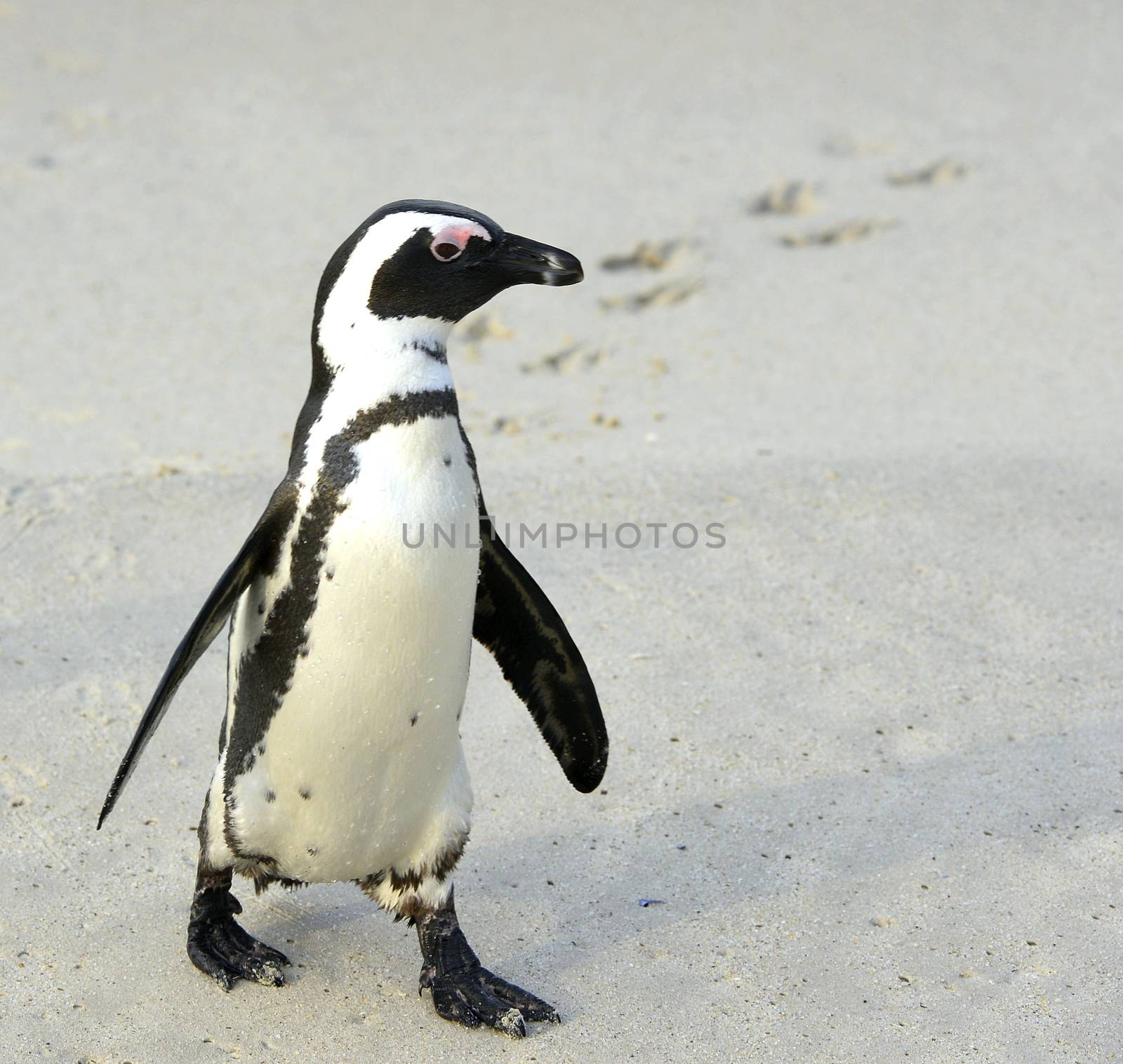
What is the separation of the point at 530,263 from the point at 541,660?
73 centimetres

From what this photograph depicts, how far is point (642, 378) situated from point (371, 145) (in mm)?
2254

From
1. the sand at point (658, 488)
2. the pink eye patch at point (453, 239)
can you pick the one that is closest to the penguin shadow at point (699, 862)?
the sand at point (658, 488)

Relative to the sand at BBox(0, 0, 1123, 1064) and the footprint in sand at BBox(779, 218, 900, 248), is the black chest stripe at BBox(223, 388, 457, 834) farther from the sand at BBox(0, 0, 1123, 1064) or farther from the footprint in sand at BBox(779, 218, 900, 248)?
the footprint in sand at BBox(779, 218, 900, 248)

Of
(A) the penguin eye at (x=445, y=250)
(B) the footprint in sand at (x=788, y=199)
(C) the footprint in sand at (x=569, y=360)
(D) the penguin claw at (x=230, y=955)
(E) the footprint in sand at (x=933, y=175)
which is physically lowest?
(C) the footprint in sand at (x=569, y=360)

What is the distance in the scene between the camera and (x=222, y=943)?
8.29 ft

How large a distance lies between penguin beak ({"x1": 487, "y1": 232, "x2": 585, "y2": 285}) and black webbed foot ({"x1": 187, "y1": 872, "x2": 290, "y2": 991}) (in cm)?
112

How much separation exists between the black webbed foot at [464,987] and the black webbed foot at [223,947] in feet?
0.85

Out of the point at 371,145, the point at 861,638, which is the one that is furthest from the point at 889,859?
the point at 371,145

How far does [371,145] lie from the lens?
669cm

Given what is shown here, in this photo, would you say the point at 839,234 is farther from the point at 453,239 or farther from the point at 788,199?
the point at 453,239

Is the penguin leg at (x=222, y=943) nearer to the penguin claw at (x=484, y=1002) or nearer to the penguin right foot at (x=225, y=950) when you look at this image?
the penguin right foot at (x=225, y=950)

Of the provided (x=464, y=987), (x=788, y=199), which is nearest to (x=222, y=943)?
(x=464, y=987)

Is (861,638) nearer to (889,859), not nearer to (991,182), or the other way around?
(889,859)

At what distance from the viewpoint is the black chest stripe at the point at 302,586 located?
221 centimetres
